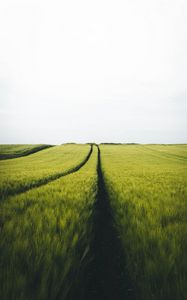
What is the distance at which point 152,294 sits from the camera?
1880 mm

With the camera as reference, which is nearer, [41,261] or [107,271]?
[41,261]

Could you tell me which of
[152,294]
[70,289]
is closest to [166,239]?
[152,294]

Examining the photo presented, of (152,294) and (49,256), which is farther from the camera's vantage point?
(49,256)

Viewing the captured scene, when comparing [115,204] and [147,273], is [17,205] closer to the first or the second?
[115,204]

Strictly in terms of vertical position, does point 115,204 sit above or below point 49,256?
below

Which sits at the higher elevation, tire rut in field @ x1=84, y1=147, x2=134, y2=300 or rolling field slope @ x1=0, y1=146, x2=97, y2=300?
rolling field slope @ x1=0, y1=146, x2=97, y2=300

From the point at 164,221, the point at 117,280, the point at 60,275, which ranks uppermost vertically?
the point at 60,275

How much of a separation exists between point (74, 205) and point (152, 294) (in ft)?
11.8

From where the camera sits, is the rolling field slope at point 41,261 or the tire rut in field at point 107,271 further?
the tire rut in field at point 107,271

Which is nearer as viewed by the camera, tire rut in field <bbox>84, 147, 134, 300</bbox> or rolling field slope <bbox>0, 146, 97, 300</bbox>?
rolling field slope <bbox>0, 146, 97, 300</bbox>

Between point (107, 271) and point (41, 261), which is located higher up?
point (41, 261)

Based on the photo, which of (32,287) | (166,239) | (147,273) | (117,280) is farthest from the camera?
(166,239)

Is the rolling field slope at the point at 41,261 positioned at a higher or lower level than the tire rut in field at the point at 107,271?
higher

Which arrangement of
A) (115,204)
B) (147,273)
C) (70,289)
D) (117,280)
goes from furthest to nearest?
(115,204) < (117,280) < (147,273) < (70,289)
